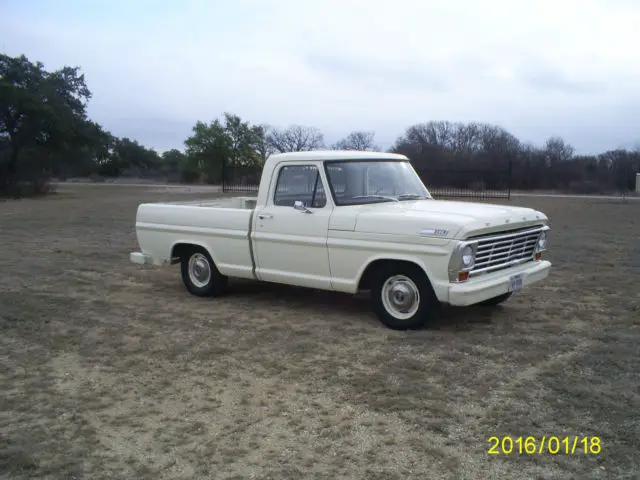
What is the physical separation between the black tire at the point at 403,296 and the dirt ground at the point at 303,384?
16 centimetres

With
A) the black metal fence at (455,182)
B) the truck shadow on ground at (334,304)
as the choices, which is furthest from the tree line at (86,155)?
the truck shadow on ground at (334,304)

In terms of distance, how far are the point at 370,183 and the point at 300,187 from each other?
794mm

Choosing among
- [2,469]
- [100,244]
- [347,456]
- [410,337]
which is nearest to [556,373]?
[410,337]

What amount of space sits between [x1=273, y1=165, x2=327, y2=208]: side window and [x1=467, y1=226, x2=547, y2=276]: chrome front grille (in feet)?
5.86

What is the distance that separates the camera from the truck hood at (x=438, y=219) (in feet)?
19.2

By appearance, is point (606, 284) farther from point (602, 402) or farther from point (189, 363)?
point (189, 363)

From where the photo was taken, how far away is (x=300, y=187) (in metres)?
7.12

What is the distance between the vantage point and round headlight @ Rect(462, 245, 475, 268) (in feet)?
18.9

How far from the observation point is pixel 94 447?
3.89 m

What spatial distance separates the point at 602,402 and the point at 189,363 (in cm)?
329

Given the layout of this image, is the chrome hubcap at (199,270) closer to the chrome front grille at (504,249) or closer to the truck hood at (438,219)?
the truck hood at (438,219)
